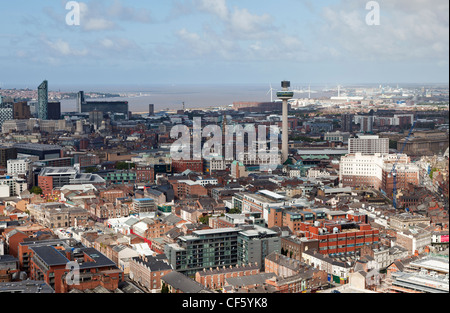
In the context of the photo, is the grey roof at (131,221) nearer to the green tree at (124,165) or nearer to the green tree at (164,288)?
the green tree at (164,288)

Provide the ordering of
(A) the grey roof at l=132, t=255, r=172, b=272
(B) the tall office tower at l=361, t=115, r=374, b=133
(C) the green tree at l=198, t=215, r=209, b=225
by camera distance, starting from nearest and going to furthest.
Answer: (A) the grey roof at l=132, t=255, r=172, b=272
(C) the green tree at l=198, t=215, r=209, b=225
(B) the tall office tower at l=361, t=115, r=374, b=133

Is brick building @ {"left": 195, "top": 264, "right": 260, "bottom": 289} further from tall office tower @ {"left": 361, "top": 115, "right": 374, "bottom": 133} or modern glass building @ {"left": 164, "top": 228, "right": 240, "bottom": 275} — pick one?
tall office tower @ {"left": 361, "top": 115, "right": 374, "bottom": 133}

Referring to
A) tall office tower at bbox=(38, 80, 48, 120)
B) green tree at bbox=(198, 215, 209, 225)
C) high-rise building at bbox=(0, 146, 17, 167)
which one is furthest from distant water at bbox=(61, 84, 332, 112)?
green tree at bbox=(198, 215, 209, 225)

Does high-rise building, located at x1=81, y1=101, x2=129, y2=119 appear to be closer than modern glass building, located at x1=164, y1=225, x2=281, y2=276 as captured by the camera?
No

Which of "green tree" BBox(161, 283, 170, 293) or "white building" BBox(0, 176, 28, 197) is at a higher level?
"white building" BBox(0, 176, 28, 197)

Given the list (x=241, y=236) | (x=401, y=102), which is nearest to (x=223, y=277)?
(x=241, y=236)
